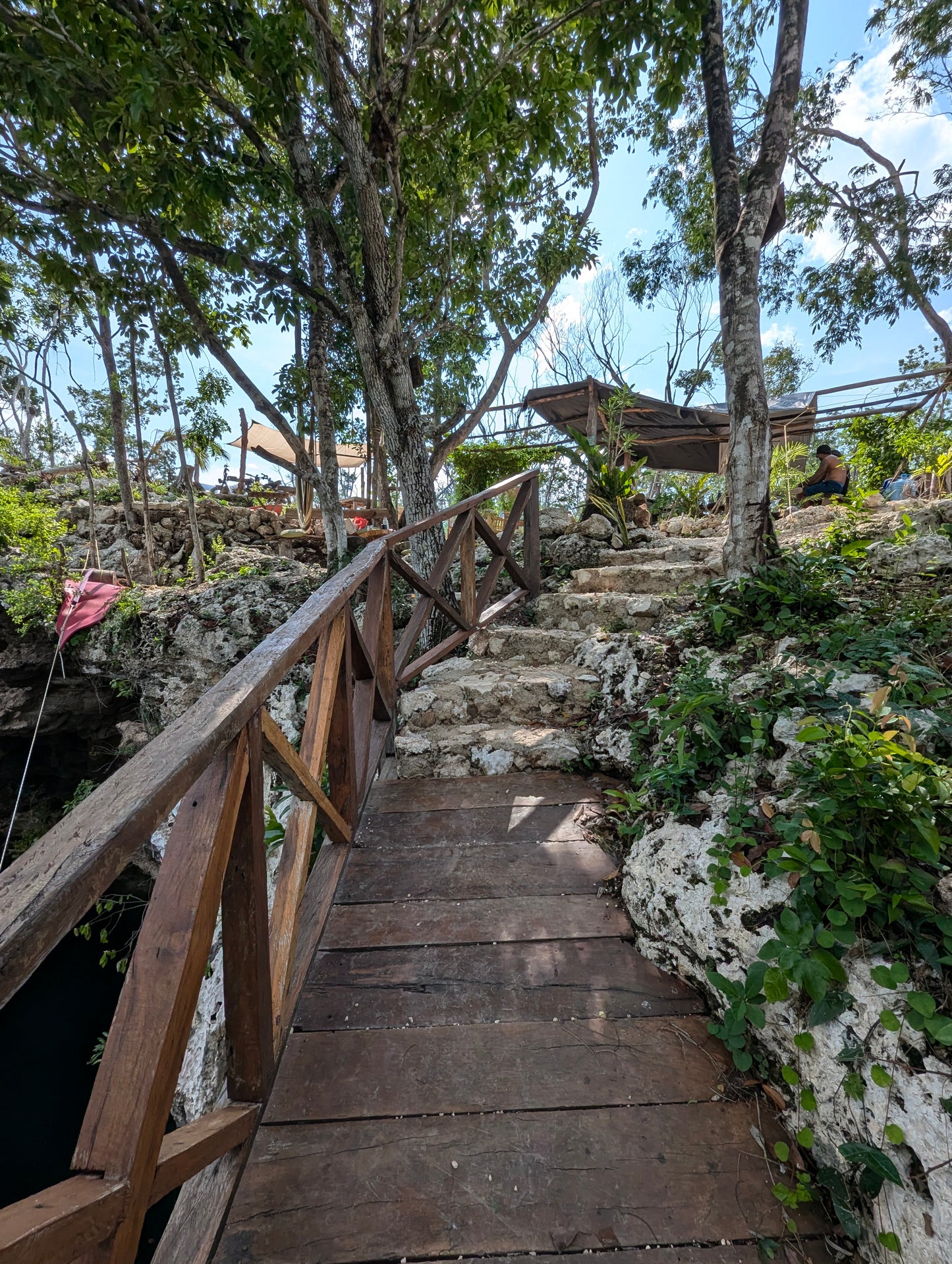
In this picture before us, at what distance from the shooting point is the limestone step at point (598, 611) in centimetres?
352

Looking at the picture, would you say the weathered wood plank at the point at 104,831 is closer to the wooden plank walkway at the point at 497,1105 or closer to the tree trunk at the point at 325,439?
the wooden plank walkway at the point at 497,1105

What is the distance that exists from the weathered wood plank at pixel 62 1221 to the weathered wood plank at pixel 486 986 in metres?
0.77

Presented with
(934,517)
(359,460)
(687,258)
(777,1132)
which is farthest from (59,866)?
(687,258)

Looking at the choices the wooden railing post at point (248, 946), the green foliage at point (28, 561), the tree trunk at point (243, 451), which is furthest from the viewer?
the tree trunk at point (243, 451)

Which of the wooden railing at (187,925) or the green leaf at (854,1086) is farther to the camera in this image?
the green leaf at (854,1086)

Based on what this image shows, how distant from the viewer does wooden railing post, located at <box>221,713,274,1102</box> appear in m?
1.06

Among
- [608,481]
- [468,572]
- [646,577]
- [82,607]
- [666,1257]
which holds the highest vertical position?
[608,481]

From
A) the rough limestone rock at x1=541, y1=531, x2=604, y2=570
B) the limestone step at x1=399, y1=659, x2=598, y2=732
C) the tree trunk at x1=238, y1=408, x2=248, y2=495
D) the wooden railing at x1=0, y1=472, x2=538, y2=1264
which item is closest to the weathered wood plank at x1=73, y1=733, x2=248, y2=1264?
the wooden railing at x1=0, y1=472, x2=538, y2=1264

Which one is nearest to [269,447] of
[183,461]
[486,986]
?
[183,461]

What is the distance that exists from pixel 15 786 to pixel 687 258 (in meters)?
16.1

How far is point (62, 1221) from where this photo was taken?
23.2 inches

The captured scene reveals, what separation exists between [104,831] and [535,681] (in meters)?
2.45

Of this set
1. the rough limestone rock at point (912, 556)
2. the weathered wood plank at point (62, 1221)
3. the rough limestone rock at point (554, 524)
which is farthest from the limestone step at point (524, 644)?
the weathered wood plank at point (62, 1221)

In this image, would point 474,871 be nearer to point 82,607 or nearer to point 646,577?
point 646,577
